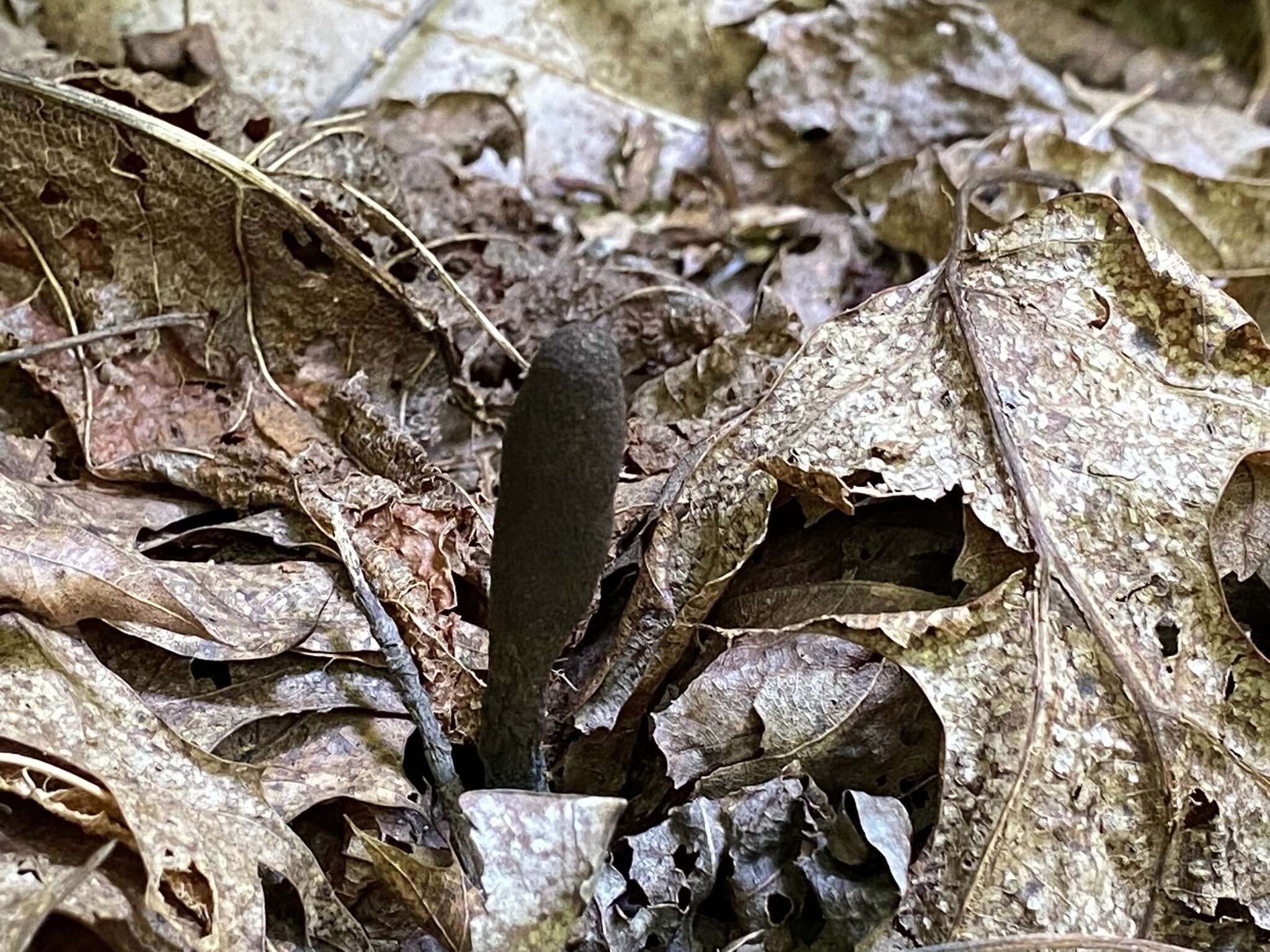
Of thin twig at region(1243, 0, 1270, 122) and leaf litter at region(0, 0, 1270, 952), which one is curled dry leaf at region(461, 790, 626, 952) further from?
thin twig at region(1243, 0, 1270, 122)

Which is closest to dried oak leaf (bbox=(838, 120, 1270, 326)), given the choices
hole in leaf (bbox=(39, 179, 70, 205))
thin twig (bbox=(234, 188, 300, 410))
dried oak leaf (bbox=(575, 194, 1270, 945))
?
dried oak leaf (bbox=(575, 194, 1270, 945))

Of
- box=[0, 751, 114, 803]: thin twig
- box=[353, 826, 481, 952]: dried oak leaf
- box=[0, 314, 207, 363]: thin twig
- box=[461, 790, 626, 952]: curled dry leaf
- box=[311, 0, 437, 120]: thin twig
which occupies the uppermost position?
box=[311, 0, 437, 120]: thin twig

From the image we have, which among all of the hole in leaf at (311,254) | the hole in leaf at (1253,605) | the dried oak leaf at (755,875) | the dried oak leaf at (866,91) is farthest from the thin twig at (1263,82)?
the dried oak leaf at (755,875)

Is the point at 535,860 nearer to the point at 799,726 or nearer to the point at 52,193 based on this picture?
the point at 799,726

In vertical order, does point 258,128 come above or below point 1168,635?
above

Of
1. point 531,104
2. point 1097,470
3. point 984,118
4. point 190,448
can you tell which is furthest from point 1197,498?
point 531,104

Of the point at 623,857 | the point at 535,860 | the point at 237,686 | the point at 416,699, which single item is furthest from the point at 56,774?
the point at 623,857

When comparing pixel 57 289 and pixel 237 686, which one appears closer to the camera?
pixel 237 686
